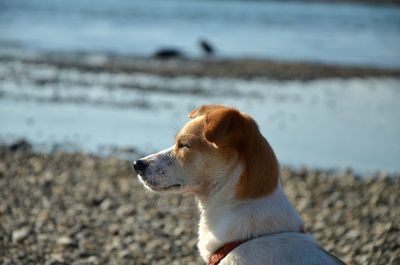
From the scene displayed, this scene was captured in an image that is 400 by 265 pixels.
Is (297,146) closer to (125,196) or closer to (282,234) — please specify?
(125,196)

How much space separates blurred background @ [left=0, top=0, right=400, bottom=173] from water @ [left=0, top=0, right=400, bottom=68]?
14cm

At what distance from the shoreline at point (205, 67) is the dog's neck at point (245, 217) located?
2017 centimetres

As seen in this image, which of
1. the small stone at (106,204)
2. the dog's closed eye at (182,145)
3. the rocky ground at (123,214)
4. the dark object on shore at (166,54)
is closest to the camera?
the dog's closed eye at (182,145)

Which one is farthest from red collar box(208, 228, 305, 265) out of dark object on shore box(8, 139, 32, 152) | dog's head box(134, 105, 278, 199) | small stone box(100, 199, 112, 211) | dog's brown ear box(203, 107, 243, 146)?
dark object on shore box(8, 139, 32, 152)

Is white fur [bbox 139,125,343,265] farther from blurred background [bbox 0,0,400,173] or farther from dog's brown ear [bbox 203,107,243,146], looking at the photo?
blurred background [bbox 0,0,400,173]

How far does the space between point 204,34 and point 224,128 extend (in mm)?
41614

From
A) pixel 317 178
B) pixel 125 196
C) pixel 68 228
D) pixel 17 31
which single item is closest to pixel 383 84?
pixel 317 178

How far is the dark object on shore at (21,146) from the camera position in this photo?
45.6ft

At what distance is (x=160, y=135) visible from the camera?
50.2ft

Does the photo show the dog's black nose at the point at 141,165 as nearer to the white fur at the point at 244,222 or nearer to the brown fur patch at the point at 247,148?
the white fur at the point at 244,222

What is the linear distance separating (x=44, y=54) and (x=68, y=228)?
22.7m

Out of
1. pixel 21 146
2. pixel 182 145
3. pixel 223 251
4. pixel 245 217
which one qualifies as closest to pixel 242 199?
pixel 245 217

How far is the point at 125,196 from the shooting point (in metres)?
10.9

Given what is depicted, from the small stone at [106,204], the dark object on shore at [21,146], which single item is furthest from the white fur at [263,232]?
the dark object on shore at [21,146]
